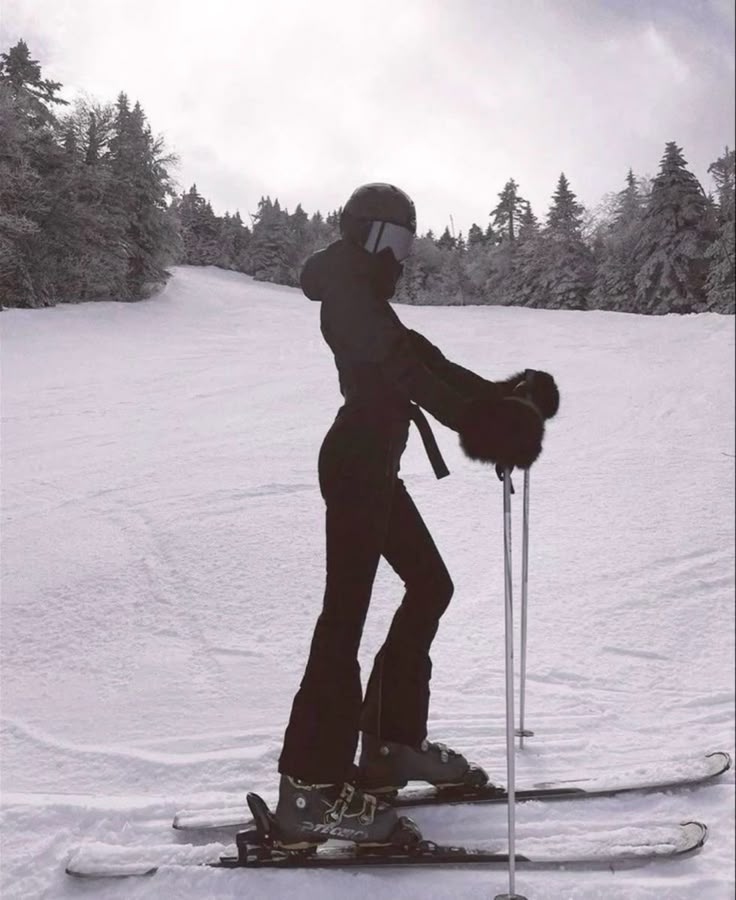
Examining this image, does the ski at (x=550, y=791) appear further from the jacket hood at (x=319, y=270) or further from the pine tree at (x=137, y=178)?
the pine tree at (x=137, y=178)

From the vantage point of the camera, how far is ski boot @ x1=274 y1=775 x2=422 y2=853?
1.34 m

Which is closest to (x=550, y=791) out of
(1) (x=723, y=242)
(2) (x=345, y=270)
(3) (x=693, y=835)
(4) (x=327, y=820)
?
(3) (x=693, y=835)

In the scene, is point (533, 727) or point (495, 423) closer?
point (495, 423)

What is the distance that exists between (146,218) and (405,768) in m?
2.68

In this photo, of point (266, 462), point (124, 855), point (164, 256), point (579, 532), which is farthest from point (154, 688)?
point (164, 256)

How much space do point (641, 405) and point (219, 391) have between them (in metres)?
3.20

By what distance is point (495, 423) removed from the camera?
1.23 m

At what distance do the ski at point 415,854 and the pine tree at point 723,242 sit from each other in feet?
5.40

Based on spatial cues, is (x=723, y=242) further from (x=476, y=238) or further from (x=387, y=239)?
(x=476, y=238)

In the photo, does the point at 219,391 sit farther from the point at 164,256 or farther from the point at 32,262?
the point at 32,262

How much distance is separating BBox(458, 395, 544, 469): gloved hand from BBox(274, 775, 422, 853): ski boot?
0.68m

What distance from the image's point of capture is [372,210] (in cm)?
139

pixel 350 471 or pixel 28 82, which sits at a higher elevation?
pixel 28 82

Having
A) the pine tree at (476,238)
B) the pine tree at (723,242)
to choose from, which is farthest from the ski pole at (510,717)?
the pine tree at (476,238)
